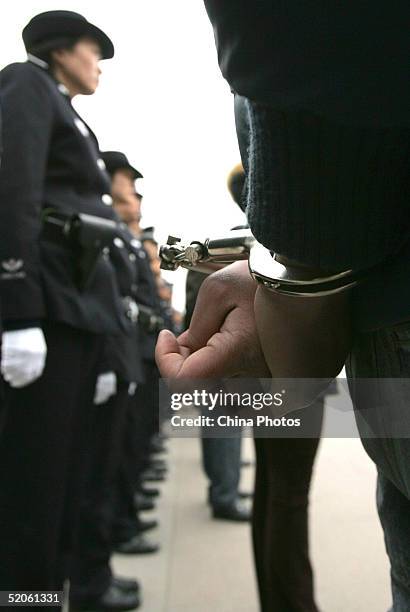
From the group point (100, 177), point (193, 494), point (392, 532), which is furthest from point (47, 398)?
point (193, 494)

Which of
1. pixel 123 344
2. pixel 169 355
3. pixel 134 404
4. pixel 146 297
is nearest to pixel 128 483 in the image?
pixel 134 404

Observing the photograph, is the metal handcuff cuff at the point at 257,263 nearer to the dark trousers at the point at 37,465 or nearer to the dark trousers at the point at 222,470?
the dark trousers at the point at 37,465

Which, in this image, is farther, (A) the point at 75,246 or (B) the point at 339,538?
(B) the point at 339,538

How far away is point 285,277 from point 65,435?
1092 millimetres

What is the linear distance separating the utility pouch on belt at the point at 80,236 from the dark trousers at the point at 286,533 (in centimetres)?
55

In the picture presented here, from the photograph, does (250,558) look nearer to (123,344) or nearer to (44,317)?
(123,344)

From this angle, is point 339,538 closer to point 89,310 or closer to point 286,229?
point 89,310

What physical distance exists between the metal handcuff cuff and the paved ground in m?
0.83

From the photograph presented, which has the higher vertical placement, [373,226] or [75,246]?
[75,246]

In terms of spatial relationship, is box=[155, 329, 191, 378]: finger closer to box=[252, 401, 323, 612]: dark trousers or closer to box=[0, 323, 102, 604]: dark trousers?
box=[252, 401, 323, 612]: dark trousers

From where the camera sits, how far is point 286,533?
1.42 metres

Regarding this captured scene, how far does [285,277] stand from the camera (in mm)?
554

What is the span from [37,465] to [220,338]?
1.02 meters

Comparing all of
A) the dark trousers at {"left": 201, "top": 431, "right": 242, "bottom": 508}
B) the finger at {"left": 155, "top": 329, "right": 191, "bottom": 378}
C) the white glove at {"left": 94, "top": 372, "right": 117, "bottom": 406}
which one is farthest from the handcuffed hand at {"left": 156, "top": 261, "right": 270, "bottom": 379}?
the dark trousers at {"left": 201, "top": 431, "right": 242, "bottom": 508}
